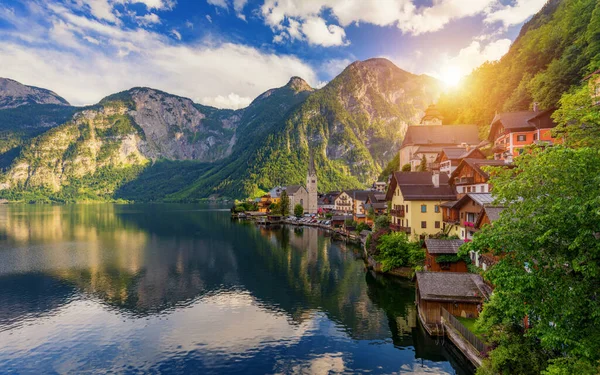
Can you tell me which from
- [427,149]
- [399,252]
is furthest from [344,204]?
[399,252]

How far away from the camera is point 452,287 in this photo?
102 ft

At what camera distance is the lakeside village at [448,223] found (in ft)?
97.0

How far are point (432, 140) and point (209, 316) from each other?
89.6 m

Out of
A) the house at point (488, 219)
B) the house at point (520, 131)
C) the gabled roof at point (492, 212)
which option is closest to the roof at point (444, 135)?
the house at point (520, 131)

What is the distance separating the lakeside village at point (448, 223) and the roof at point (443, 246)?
11 cm

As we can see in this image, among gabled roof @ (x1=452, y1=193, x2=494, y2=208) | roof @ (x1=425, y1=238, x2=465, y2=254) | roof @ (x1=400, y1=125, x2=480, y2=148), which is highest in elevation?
roof @ (x1=400, y1=125, x2=480, y2=148)

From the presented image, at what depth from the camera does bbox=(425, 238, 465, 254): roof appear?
39.7 metres

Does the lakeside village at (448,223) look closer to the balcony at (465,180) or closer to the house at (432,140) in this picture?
the balcony at (465,180)

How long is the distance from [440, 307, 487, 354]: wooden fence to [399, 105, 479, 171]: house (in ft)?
229

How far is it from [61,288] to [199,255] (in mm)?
27959

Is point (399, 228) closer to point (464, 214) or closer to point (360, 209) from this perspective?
point (464, 214)

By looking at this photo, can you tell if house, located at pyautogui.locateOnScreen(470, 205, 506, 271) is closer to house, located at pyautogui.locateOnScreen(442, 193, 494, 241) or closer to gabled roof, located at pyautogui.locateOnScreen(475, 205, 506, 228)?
gabled roof, located at pyautogui.locateOnScreen(475, 205, 506, 228)

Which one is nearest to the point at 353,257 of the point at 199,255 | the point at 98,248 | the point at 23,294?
the point at 199,255

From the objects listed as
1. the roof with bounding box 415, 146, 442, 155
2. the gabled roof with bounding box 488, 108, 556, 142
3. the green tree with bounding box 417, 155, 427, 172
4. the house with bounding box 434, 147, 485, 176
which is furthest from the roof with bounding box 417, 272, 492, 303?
the roof with bounding box 415, 146, 442, 155
